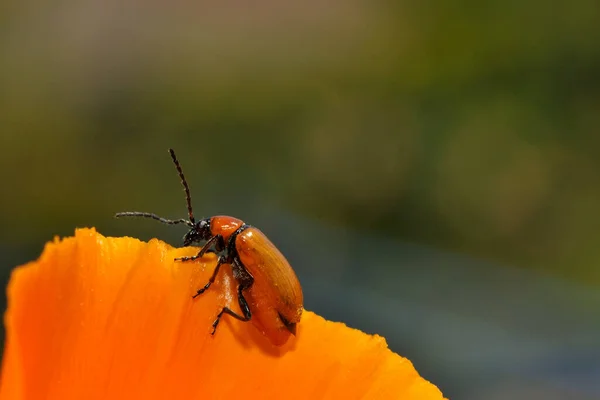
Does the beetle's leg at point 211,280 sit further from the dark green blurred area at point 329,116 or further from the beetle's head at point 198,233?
the dark green blurred area at point 329,116

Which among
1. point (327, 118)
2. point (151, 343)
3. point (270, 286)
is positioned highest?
point (327, 118)

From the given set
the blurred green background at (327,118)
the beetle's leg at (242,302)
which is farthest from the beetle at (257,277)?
the blurred green background at (327,118)

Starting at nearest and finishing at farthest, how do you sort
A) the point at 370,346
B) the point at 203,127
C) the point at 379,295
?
the point at 370,346
the point at 379,295
the point at 203,127

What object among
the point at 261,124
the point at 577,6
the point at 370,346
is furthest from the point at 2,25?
the point at 370,346

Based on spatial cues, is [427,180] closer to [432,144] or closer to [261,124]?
[432,144]

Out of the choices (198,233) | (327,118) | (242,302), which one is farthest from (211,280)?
(327,118)

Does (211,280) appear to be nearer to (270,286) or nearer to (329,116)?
(270,286)

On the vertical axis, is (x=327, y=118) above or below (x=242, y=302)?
above
